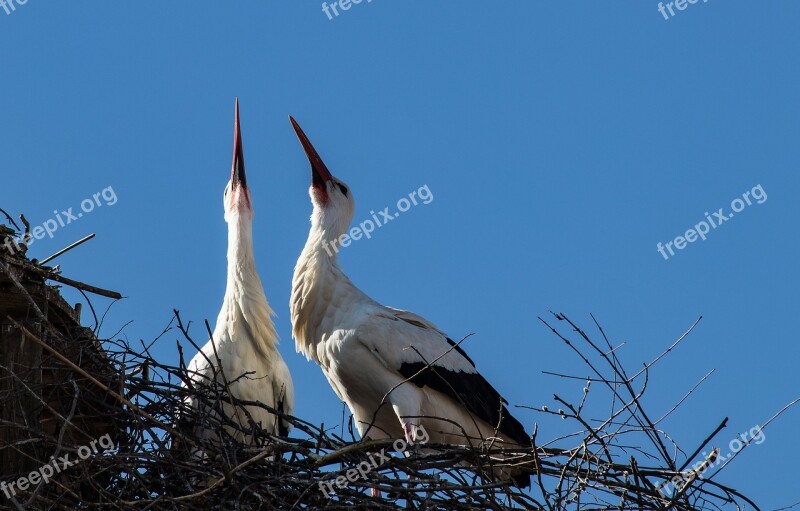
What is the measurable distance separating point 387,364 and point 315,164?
4.28 ft

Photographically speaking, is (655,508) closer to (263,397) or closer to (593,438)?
(593,438)

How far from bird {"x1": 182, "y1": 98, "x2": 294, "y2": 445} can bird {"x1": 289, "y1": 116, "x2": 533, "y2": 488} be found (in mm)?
144

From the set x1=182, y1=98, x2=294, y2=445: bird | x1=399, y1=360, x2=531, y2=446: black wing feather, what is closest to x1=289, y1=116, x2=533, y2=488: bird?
x1=399, y1=360, x2=531, y2=446: black wing feather

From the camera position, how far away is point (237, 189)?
257 inches

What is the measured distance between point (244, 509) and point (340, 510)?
29cm

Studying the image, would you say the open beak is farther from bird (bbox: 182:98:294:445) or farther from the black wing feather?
the black wing feather

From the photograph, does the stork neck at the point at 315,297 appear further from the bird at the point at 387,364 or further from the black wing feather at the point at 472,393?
the black wing feather at the point at 472,393

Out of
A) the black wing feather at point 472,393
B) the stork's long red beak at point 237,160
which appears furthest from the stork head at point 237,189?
the black wing feather at point 472,393

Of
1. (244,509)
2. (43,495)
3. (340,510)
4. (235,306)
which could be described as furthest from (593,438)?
(235,306)

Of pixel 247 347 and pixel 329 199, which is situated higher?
pixel 329 199

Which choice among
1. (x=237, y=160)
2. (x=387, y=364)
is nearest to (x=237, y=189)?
(x=237, y=160)

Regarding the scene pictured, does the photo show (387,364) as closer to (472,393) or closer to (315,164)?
(472,393)

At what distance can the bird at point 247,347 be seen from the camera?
5.61 meters

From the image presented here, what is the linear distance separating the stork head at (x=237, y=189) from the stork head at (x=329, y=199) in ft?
1.01
